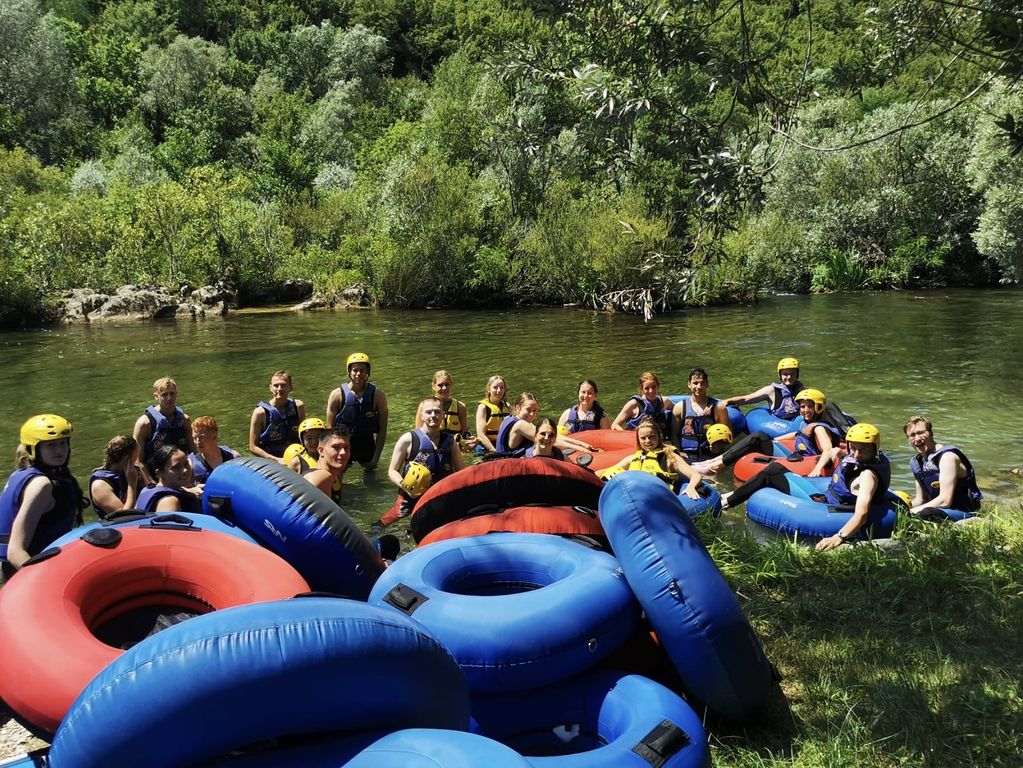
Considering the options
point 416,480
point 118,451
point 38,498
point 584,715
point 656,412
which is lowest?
point 584,715

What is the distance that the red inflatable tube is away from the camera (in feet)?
15.3

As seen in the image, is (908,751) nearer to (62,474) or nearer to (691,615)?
(691,615)

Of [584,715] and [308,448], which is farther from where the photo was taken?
[308,448]

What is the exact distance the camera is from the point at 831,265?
30.2 meters

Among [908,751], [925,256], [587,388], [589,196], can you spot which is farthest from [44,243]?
[925,256]

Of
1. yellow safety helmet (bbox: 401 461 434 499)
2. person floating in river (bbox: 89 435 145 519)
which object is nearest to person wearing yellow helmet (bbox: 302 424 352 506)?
yellow safety helmet (bbox: 401 461 434 499)

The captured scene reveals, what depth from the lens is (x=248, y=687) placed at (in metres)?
2.19

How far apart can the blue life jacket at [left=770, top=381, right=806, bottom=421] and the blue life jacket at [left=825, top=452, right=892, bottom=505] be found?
2.90 m

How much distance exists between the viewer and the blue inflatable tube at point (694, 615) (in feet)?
10.9

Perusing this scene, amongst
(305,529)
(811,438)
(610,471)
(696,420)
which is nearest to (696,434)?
(696,420)

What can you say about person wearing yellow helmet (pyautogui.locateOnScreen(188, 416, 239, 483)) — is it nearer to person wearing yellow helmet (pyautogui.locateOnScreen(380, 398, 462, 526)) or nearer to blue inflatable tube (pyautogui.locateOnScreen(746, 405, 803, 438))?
person wearing yellow helmet (pyautogui.locateOnScreen(380, 398, 462, 526))

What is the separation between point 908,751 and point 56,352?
19082 mm

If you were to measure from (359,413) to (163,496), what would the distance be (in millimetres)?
3134

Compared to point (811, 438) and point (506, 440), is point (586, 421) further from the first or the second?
point (811, 438)
